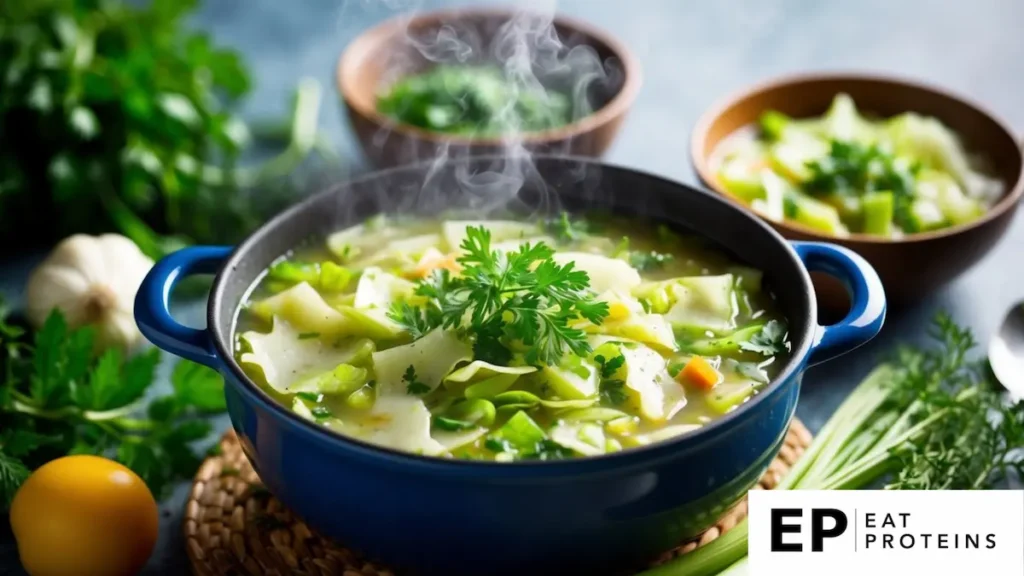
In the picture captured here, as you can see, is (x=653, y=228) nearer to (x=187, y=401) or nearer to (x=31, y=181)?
(x=187, y=401)

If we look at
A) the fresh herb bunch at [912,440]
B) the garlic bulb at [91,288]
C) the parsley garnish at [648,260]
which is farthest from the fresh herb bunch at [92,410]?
the fresh herb bunch at [912,440]

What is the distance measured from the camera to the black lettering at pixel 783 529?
231 centimetres

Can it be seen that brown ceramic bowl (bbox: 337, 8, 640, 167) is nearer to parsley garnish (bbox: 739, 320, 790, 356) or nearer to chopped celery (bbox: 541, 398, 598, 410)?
parsley garnish (bbox: 739, 320, 790, 356)

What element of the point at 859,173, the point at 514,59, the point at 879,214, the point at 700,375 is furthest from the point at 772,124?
→ the point at 700,375

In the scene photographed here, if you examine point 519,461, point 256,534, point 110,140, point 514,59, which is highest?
point 519,461

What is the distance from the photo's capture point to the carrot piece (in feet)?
7.76

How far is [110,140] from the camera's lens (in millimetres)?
3793

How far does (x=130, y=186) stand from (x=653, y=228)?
1701 mm

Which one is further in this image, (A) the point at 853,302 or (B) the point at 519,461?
(A) the point at 853,302

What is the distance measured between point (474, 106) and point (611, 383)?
1756 mm

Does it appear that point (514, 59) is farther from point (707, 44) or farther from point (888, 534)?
point (888, 534)

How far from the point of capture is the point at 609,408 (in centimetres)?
230

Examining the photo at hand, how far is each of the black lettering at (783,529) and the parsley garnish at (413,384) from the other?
27.8 inches

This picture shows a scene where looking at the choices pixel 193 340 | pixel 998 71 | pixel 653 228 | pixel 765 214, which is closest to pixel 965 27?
pixel 998 71
